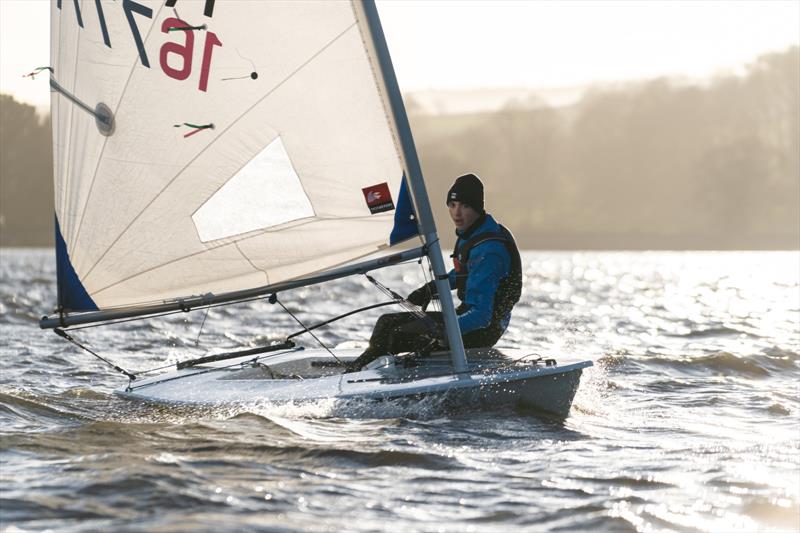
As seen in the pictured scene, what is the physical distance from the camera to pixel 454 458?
19.5ft

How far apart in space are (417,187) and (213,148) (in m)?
1.36

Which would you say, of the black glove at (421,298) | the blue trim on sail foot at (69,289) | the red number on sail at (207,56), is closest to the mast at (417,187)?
the black glove at (421,298)

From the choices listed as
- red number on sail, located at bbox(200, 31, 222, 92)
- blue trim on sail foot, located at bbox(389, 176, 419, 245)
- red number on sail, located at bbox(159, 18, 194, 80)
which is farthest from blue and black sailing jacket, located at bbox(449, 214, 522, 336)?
red number on sail, located at bbox(159, 18, 194, 80)

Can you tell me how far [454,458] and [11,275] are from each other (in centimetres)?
2969

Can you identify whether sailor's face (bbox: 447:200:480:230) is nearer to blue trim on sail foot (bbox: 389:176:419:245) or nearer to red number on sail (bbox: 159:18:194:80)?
blue trim on sail foot (bbox: 389:176:419:245)

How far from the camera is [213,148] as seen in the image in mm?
7141

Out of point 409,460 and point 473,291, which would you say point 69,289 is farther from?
point 409,460

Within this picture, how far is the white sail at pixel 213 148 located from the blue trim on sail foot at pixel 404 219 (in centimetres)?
1

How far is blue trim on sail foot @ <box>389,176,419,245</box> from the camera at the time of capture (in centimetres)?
695

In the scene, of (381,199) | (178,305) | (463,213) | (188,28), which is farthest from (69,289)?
(463,213)

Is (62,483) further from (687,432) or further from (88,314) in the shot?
(687,432)

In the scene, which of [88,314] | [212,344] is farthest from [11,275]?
[88,314]

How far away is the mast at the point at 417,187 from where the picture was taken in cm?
682

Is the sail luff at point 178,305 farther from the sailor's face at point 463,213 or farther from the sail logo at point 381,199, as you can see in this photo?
the sailor's face at point 463,213
